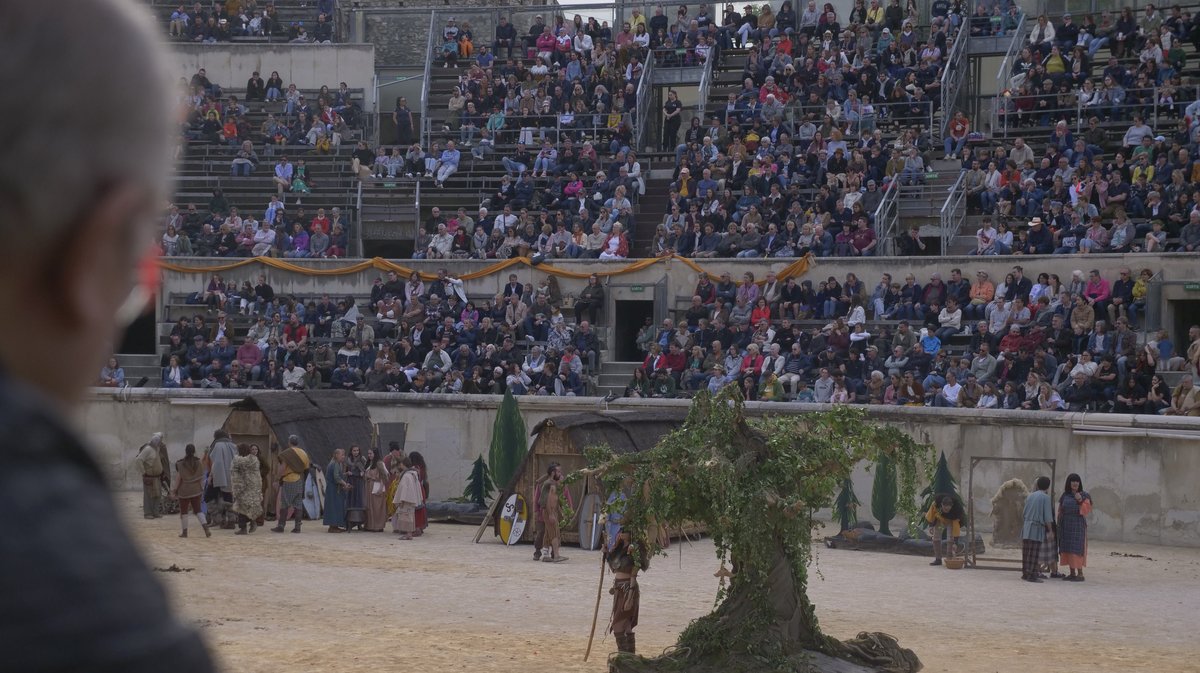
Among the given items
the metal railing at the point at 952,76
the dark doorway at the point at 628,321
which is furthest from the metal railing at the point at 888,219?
the dark doorway at the point at 628,321

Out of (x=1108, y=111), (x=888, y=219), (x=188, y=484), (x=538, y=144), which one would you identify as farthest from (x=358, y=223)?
(x=1108, y=111)

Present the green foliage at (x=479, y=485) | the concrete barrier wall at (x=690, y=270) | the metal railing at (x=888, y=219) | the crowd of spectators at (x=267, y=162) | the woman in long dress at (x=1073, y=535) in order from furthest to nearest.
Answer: the crowd of spectators at (x=267, y=162)
the metal railing at (x=888, y=219)
the green foliage at (x=479, y=485)
the concrete barrier wall at (x=690, y=270)
the woman in long dress at (x=1073, y=535)

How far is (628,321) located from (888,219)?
5983mm

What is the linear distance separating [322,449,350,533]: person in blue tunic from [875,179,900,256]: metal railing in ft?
39.3

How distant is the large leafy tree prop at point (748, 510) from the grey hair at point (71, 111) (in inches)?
484

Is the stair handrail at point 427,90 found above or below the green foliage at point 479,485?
above

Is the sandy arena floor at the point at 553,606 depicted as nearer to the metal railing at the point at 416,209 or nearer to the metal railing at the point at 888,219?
the metal railing at the point at 888,219

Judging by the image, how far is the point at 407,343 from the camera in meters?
31.1

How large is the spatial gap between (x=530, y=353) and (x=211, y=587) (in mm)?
12558

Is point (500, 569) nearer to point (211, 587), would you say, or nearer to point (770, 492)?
point (211, 587)

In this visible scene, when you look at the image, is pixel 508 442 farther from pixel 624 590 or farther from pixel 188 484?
pixel 624 590

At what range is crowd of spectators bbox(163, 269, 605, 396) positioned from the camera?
30.2 meters

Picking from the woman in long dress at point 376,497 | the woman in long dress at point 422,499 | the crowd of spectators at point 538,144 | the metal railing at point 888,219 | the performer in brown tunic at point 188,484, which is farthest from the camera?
the crowd of spectators at point 538,144

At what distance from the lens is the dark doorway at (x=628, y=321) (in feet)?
106
